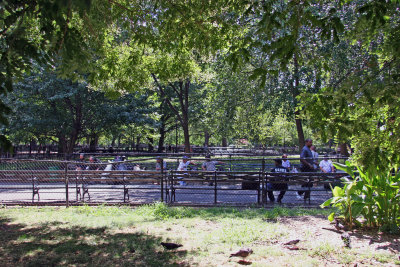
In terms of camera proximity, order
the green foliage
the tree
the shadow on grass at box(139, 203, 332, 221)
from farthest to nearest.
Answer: the tree → the shadow on grass at box(139, 203, 332, 221) → the green foliage

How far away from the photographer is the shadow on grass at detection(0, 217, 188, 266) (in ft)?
15.2

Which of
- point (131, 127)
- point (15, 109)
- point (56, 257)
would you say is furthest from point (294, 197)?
point (15, 109)

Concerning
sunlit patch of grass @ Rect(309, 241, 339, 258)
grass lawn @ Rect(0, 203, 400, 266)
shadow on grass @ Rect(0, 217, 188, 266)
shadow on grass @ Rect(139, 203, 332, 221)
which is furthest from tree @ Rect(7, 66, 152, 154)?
sunlit patch of grass @ Rect(309, 241, 339, 258)

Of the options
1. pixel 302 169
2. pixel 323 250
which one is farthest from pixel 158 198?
pixel 323 250

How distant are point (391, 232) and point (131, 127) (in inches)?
762

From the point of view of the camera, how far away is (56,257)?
4777 mm

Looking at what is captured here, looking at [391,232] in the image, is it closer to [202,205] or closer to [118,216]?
[202,205]

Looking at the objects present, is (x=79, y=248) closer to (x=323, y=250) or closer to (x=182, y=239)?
(x=182, y=239)

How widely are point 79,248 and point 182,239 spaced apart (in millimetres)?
1662

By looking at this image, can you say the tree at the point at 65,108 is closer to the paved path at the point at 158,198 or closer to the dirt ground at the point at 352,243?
the paved path at the point at 158,198

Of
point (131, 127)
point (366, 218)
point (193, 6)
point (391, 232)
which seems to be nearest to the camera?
point (391, 232)

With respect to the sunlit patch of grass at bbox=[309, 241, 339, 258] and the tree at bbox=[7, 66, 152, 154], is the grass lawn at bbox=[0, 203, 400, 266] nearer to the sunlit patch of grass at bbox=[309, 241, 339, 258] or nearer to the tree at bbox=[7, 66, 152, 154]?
the sunlit patch of grass at bbox=[309, 241, 339, 258]

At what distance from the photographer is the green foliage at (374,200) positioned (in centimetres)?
588

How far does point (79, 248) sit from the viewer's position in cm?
518
